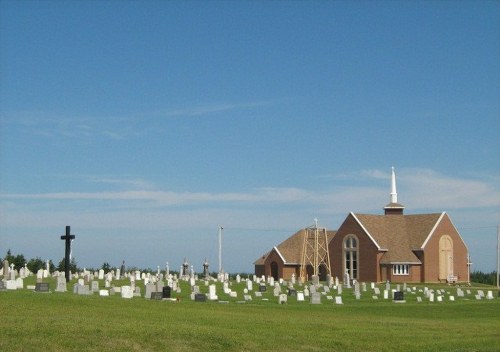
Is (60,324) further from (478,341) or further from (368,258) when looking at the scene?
(368,258)

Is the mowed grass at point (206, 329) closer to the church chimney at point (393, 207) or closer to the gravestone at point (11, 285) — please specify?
the gravestone at point (11, 285)

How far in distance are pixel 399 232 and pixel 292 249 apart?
1143cm

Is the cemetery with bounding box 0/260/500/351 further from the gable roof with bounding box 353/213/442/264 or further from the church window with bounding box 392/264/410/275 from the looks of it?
the gable roof with bounding box 353/213/442/264

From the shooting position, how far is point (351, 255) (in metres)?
87.2

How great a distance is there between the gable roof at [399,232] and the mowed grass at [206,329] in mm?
49044

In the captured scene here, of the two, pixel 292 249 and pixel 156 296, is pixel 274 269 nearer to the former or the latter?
pixel 292 249

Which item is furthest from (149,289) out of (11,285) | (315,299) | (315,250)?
(315,250)

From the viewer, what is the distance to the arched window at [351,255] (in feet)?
284

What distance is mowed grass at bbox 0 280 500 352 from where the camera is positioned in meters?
23.4

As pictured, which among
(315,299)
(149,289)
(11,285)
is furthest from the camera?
(315,299)

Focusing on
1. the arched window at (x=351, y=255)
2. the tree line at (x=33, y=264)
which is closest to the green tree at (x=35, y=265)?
the tree line at (x=33, y=264)

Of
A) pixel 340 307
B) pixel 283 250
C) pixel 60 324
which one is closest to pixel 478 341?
pixel 60 324

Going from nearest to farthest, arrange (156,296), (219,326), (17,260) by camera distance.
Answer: (219,326), (156,296), (17,260)

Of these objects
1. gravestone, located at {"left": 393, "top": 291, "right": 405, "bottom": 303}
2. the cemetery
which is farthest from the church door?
the cemetery
